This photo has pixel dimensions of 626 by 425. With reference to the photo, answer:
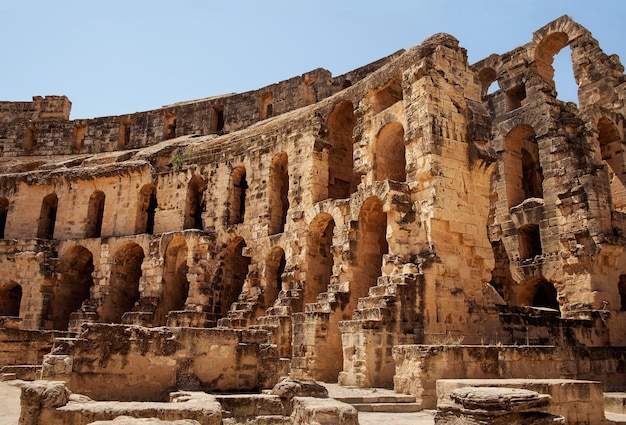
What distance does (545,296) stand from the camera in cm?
1986

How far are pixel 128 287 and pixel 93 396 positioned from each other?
14505 mm

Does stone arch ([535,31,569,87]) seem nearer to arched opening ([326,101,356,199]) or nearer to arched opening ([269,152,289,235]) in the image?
arched opening ([326,101,356,199])

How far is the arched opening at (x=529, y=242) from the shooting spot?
1883 centimetres

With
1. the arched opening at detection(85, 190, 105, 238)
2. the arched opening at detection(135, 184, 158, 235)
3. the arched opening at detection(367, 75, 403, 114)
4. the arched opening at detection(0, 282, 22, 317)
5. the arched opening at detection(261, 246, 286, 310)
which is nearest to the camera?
the arched opening at detection(367, 75, 403, 114)

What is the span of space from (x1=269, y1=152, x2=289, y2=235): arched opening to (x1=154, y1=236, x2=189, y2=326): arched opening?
365 centimetres

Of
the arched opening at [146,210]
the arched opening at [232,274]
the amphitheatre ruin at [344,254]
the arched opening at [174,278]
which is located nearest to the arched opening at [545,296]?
the amphitheatre ruin at [344,254]

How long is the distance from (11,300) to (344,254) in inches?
620

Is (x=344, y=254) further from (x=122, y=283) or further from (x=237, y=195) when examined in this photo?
(x=122, y=283)

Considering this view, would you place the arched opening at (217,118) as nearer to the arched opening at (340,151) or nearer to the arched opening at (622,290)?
the arched opening at (340,151)

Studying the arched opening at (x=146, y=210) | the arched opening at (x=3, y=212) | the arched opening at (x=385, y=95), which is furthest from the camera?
the arched opening at (x=3, y=212)

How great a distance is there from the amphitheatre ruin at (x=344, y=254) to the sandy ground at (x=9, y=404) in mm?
588

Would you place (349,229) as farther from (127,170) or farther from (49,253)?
(49,253)

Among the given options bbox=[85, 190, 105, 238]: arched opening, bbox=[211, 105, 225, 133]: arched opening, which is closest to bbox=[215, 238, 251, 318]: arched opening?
bbox=[85, 190, 105, 238]: arched opening

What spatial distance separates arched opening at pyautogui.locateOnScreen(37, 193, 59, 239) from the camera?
77.4 feet
